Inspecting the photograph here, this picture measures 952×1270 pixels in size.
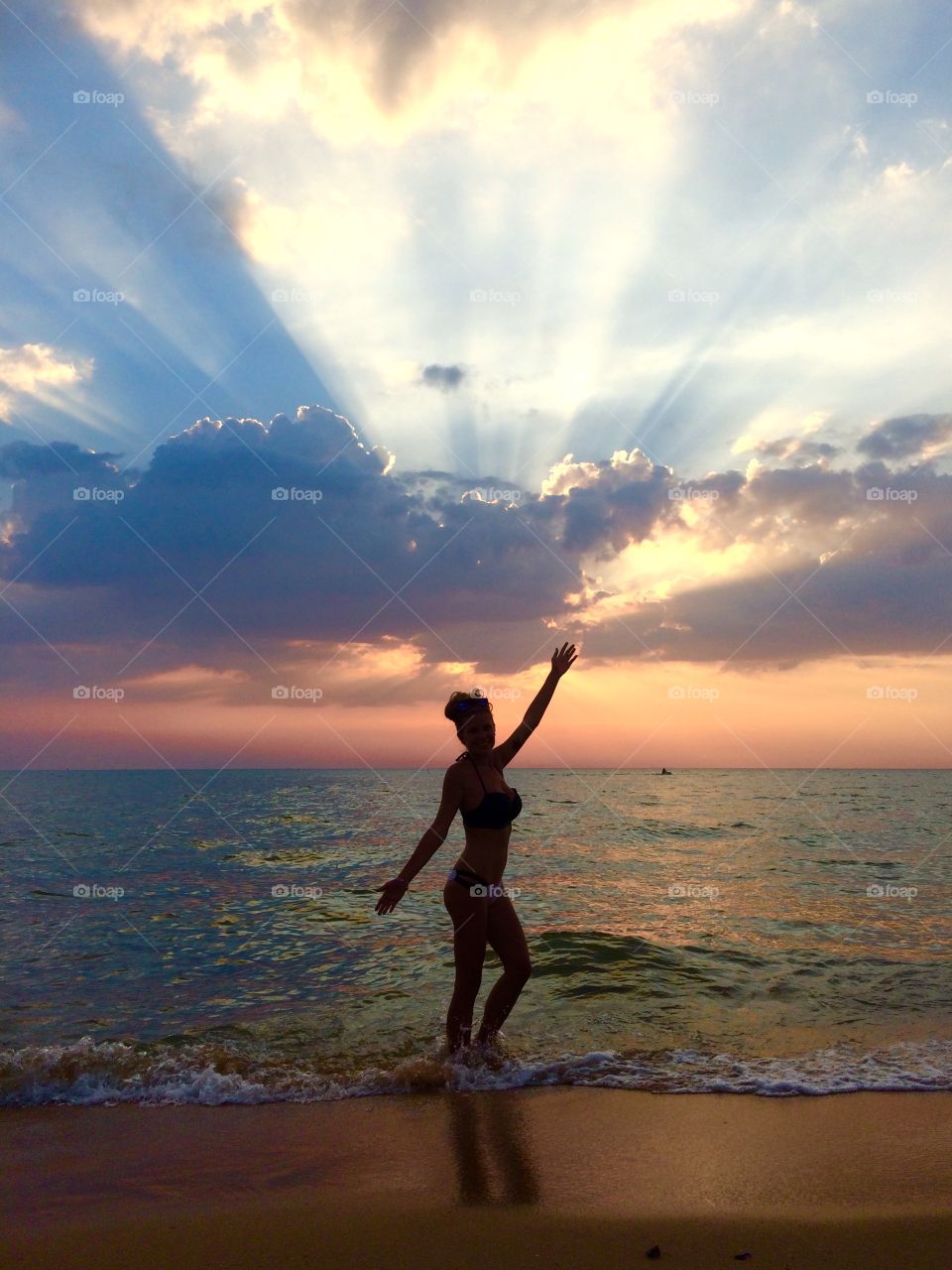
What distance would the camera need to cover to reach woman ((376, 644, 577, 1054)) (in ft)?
22.0

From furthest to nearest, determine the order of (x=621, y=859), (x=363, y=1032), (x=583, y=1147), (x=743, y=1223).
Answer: (x=621, y=859) < (x=363, y=1032) < (x=583, y=1147) < (x=743, y=1223)

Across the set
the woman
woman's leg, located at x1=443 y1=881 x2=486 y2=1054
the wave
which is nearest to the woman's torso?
the woman

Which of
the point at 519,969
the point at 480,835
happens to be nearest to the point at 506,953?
the point at 519,969

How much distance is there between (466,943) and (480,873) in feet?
1.88

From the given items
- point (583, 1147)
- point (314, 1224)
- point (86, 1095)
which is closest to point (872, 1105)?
point (583, 1147)

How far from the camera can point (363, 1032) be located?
26.7ft

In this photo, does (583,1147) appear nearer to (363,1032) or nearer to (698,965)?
(363,1032)

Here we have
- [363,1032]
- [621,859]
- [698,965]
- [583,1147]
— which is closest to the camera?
[583,1147]

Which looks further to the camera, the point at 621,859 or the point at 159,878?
the point at 621,859

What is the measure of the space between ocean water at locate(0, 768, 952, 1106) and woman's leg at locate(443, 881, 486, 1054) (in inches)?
17.7

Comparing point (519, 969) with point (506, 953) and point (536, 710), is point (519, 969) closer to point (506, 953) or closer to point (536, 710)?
point (506, 953)

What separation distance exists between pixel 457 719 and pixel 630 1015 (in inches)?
164

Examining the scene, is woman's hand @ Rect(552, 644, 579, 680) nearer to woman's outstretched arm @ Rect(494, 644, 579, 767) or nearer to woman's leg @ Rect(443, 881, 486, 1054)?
woman's outstretched arm @ Rect(494, 644, 579, 767)

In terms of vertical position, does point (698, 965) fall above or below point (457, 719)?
below
